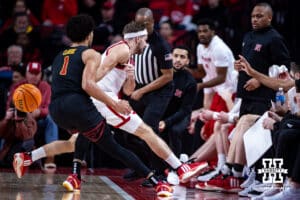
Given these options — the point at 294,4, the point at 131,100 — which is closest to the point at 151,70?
the point at 131,100

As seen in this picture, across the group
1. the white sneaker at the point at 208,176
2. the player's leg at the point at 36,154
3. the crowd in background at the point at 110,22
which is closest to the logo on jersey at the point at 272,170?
the white sneaker at the point at 208,176

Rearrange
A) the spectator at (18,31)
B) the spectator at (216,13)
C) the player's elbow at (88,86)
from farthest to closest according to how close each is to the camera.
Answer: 1. the spectator at (216,13)
2. the spectator at (18,31)
3. the player's elbow at (88,86)

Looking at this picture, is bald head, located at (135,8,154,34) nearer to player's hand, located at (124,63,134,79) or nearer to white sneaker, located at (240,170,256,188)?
player's hand, located at (124,63,134,79)

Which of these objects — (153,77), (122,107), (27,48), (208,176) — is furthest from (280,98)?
(27,48)

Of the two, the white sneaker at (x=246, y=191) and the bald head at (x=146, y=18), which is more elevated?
the bald head at (x=146, y=18)

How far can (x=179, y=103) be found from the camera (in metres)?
10.5

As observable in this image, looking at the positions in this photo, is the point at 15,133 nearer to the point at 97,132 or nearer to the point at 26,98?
the point at 26,98

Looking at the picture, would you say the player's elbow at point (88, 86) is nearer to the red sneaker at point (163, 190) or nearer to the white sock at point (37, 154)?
the red sneaker at point (163, 190)

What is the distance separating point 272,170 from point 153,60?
240 cm

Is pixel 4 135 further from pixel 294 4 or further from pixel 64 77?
pixel 294 4

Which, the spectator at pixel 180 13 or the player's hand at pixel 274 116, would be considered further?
the spectator at pixel 180 13

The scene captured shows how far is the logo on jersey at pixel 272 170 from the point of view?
7.88m

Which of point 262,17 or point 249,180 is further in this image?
point 262,17

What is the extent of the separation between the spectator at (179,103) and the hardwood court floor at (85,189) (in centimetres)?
83
